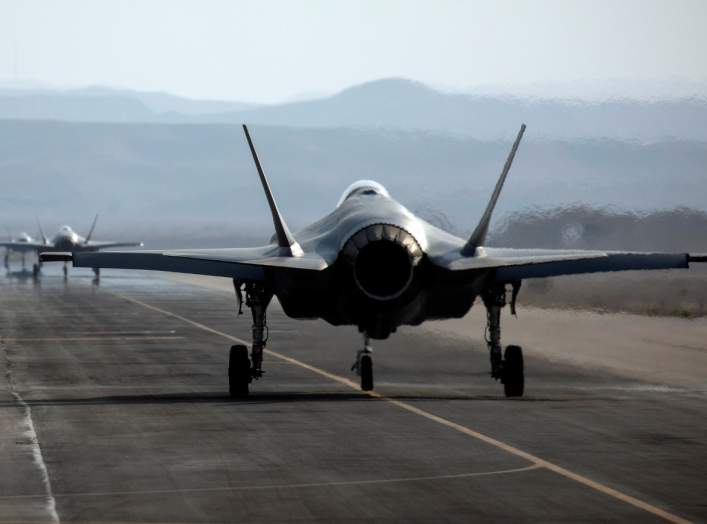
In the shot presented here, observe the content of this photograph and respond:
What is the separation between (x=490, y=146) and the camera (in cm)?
5653

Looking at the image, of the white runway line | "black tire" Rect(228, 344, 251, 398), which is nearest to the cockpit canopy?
"black tire" Rect(228, 344, 251, 398)

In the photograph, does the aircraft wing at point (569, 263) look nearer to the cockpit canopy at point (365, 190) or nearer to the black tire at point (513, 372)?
the black tire at point (513, 372)

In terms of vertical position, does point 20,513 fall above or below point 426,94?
below

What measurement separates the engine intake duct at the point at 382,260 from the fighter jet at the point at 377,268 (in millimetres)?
14

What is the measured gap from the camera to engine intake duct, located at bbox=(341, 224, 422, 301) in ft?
70.4

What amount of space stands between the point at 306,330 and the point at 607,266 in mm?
18971

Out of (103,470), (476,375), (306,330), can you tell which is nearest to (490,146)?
(306,330)

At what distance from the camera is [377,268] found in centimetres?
2162

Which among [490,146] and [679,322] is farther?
[490,146]

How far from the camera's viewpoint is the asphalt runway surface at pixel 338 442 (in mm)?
13625

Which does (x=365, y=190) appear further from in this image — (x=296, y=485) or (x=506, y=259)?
(x=296, y=485)

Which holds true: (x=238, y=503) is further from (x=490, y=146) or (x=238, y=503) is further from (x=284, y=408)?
(x=490, y=146)

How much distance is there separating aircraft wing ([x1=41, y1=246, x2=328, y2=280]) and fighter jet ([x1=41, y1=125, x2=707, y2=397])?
1 centimetres

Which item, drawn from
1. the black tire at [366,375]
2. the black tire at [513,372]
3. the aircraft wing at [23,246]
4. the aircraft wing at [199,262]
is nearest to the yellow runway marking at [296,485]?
the aircraft wing at [199,262]
